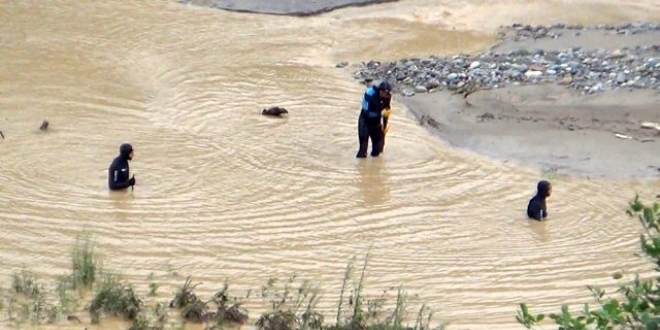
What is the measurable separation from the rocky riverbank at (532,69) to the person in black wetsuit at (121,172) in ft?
19.8

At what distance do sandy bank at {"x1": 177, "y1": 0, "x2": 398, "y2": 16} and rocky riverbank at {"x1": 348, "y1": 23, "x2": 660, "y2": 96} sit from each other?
14.1ft

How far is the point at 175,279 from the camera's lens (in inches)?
408

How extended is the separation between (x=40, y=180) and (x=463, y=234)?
14.9 feet

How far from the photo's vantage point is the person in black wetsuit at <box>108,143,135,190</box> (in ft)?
41.8

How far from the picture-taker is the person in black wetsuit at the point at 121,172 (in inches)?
502

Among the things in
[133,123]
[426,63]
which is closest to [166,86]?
[133,123]

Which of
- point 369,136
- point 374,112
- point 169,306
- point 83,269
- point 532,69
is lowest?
point 169,306

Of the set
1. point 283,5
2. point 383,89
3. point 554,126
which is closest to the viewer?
point 383,89

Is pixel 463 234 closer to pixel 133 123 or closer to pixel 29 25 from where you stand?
pixel 133 123

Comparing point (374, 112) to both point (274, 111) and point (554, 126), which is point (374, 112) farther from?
point (554, 126)

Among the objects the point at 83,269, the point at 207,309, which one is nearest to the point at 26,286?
the point at 83,269

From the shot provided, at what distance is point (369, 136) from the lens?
48.3 ft

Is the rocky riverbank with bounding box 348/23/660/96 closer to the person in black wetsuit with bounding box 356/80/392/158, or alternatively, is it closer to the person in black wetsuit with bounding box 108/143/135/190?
the person in black wetsuit with bounding box 356/80/392/158

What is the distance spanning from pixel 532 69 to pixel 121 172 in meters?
8.11
